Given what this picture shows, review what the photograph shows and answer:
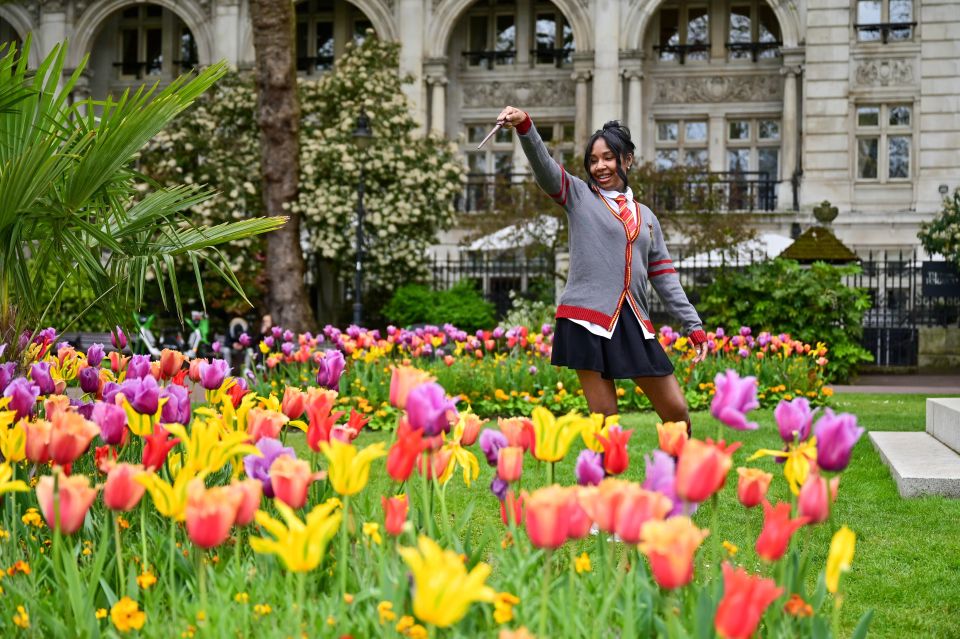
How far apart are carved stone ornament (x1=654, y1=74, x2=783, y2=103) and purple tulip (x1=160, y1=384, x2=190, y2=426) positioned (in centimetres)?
3122

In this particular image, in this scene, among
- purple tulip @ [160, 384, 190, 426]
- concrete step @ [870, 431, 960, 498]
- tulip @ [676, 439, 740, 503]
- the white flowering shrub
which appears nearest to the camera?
tulip @ [676, 439, 740, 503]

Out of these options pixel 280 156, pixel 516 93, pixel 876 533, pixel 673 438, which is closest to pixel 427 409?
pixel 673 438

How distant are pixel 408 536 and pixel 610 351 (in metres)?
2.38

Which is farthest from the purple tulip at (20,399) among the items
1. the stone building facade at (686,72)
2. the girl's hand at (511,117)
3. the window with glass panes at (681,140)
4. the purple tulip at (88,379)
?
the window with glass panes at (681,140)

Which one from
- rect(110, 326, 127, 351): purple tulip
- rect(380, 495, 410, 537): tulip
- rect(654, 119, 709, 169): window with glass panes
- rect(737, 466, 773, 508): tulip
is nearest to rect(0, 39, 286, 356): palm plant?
rect(110, 326, 127, 351): purple tulip

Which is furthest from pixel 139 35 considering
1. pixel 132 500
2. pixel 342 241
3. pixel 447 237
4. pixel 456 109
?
pixel 132 500

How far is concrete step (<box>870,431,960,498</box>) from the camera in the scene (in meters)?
6.59

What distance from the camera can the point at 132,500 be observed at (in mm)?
2637

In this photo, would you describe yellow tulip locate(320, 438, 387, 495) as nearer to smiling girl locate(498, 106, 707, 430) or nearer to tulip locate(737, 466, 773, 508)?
tulip locate(737, 466, 773, 508)

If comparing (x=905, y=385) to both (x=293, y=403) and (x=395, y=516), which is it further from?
(x=395, y=516)

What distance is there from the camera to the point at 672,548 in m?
2.11

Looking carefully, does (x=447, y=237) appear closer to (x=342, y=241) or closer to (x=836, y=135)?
(x=342, y=241)

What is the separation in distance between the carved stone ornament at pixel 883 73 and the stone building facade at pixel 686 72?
0.12 feet

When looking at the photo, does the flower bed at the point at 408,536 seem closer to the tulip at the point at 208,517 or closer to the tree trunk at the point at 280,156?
the tulip at the point at 208,517
